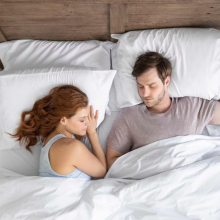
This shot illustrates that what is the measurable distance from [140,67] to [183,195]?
→ 72 centimetres

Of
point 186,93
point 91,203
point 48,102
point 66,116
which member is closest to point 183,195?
point 91,203

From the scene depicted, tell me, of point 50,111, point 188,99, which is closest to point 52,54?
point 50,111

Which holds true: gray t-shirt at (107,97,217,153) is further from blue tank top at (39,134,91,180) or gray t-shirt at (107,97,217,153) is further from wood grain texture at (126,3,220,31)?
wood grain texture at (126,3,220,31)

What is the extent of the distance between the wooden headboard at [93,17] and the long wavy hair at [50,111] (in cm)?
42

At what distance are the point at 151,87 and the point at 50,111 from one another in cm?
59

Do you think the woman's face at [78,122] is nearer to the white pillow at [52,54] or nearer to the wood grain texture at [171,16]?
the white pillow at [52,54]

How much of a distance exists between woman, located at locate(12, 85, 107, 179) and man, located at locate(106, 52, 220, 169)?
0.16 metres

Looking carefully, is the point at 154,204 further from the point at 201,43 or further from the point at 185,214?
the point at 201,43

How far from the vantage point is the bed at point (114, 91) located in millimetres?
1096

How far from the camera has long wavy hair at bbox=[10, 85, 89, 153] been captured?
1.19 meters

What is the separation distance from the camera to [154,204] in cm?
111

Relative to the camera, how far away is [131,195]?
1.12m

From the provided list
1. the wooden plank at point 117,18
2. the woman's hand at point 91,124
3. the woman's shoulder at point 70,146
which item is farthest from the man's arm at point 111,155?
the wooden plank at point 117,18

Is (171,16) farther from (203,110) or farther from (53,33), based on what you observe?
(53,33)
